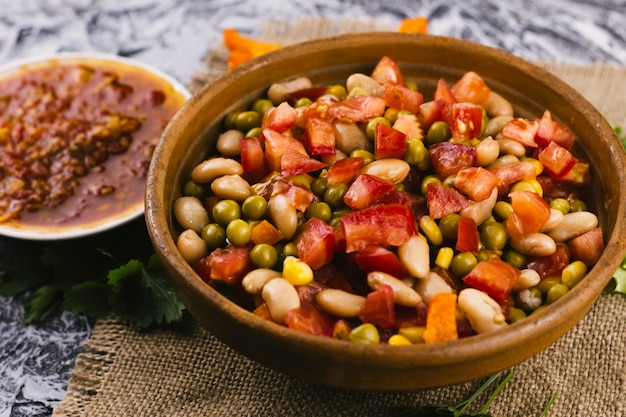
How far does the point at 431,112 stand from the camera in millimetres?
2924

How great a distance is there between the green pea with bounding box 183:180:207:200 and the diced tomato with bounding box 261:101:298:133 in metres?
0.34

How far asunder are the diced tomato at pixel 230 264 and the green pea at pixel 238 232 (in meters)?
0.03

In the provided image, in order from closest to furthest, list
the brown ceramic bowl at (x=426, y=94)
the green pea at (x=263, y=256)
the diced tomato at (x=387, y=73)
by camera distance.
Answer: the brown ceramic bowl at (x=426, y=94) < the green pea at (x=263, y=256) < the diced tomato at (x=387, y=73)

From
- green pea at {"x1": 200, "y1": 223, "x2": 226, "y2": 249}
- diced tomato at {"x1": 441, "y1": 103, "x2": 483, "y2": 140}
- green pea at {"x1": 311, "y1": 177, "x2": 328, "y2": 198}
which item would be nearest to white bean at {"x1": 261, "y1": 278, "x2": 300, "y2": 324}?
green pea at {"x1": 200, "y1": 223, "x2": 226, "y2": 249}

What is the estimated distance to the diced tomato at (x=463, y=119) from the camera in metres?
2.85

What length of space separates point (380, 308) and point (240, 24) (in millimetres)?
2827

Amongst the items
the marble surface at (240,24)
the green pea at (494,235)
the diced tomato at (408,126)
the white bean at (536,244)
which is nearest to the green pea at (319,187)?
the diced tomato at (408,126)

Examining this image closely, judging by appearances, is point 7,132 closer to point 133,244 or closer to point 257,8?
point 133,244

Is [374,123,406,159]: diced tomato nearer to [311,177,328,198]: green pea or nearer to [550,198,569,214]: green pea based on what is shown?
[311,177,328,198]: green pea

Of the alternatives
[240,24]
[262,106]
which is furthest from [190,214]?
[240,24]

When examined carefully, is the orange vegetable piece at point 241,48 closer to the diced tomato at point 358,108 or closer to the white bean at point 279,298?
the diced tomato at point 358,108

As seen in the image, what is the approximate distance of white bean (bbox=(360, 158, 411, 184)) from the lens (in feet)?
8.75

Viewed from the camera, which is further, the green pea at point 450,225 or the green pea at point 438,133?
the green pea at point 438,133

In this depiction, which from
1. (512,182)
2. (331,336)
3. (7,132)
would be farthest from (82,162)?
(512,182)
